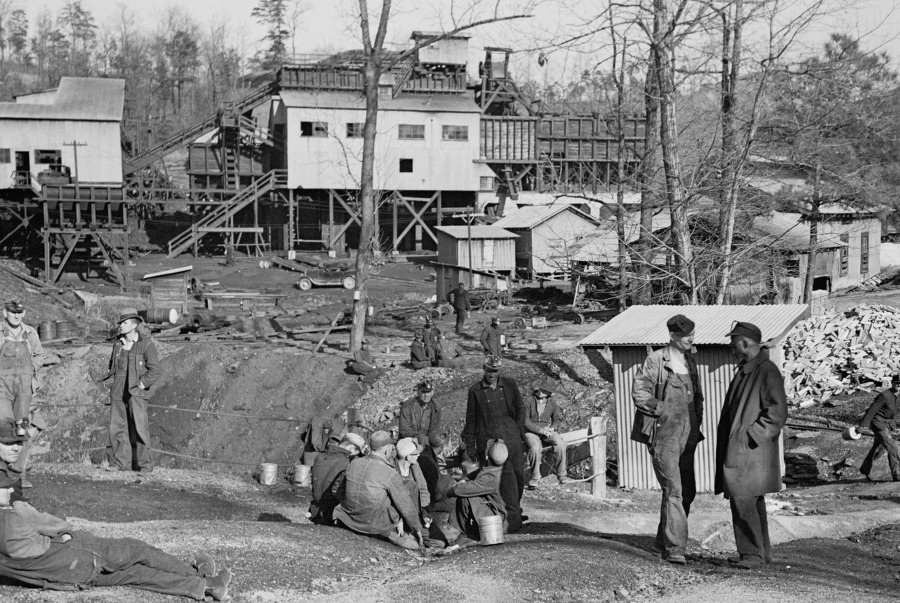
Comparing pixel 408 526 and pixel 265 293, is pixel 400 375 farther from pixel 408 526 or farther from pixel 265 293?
pixel 265 293

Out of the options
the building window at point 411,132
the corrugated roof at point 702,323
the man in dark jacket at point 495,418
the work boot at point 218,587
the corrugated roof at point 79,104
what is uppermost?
the corrugated roof at point 79,104

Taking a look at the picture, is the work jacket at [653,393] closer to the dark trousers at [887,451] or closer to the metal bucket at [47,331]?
the dark trousers at [887,451]

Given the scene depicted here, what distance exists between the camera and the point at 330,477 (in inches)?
396

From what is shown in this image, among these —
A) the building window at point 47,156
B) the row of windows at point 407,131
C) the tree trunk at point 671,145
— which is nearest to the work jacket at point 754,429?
the tree trunk at point 671,145

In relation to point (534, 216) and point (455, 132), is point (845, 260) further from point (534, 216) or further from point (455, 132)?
point (455, 132)

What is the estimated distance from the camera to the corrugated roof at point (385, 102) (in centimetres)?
5219

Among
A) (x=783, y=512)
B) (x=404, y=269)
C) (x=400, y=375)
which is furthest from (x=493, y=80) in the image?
(x=783, y=512)

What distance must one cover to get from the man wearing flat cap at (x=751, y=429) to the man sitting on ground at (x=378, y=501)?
9.12ft

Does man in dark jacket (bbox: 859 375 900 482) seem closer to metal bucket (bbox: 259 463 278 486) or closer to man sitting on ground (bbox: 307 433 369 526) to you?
man sitting on ground (bbox: 307 433 369 526)

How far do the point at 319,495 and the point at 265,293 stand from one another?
31.4m

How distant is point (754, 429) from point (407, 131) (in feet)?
153

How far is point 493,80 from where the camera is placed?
6288 centimetres

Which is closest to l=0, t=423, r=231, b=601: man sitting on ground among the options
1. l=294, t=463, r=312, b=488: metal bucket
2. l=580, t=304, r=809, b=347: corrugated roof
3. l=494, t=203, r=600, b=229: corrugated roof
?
l=294, t=463, r=312, b=488: metal bucket

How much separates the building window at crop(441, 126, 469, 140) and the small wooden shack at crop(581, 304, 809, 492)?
3928cm
